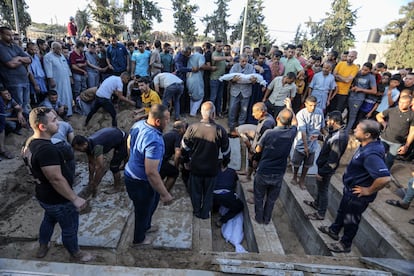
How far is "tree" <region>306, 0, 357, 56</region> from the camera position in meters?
29.7

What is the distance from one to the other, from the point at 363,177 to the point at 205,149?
81.8 inches

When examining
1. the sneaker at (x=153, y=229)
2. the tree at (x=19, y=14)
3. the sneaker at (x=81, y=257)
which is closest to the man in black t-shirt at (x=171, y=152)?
the sneaker at (x=153, y=229)

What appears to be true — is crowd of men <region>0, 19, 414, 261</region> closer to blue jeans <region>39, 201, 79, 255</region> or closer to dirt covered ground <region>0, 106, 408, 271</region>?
blue jeans <region>39, 201, 79, 255</region>

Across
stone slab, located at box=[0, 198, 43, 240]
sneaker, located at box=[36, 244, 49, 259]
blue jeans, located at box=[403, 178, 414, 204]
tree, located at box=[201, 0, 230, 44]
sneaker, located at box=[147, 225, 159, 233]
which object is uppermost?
tree, located at box=[201, 0, 230, 44]

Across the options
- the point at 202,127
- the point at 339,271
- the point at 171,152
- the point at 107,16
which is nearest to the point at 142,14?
the point at 107,16

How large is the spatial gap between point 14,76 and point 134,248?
4695 mm

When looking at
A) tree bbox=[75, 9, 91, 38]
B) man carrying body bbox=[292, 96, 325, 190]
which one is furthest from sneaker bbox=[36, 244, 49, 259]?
tree bbox=[75, 9, 91, 38]

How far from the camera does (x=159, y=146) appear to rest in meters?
2.64

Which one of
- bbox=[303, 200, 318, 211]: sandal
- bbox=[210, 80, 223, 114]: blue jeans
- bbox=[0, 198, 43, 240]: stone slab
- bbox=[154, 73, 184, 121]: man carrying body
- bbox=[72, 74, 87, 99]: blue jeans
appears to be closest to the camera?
bbox=[0, 198, 43, 240]: stone slab

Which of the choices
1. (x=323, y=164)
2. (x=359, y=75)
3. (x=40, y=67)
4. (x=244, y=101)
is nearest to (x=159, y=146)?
(x=323, y=164)

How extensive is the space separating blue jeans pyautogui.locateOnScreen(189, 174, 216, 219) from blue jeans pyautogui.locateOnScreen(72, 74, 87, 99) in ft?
17.9

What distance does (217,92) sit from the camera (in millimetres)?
7176

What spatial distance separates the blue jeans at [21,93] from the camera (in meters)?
5.39

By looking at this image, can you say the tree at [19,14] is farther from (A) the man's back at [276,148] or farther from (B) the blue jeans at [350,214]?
(B) the blue jeans at [350,214]
